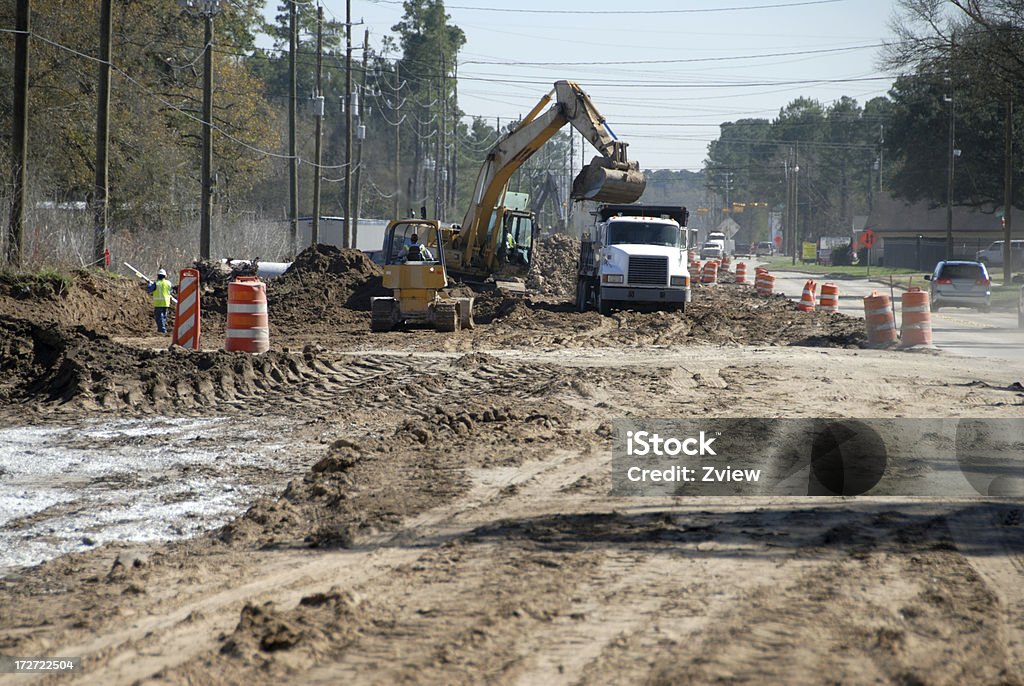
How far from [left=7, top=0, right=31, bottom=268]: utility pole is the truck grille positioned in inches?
557

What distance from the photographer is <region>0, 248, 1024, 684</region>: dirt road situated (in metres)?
4.89

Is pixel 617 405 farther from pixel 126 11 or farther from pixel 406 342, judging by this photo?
pixel 126 11

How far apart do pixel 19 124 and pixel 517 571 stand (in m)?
20.2

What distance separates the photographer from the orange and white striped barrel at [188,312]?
17.5m

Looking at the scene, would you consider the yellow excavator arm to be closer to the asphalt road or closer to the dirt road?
the asphalt road

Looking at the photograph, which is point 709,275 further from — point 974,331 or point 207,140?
point 974,331

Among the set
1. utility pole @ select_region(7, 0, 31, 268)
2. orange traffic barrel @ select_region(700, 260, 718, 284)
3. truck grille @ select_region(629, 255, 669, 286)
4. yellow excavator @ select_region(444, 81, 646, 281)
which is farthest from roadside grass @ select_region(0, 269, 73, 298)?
orange traffic barrel @ select_region(700, 260, 718, 284)

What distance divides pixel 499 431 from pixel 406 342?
395 inches

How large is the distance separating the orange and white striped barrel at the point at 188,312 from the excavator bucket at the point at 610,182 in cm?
1118

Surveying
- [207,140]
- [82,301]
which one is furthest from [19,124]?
[207,140]

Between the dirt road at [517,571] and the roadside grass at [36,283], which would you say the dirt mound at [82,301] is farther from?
the dirt road at [517,571]

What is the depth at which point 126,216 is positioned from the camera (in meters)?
42.9

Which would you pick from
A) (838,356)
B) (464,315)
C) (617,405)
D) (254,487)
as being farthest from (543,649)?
(464,315)

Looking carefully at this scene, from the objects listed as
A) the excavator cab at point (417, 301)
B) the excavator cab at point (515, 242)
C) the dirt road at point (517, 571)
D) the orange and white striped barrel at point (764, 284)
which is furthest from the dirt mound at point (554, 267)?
the dirt road at point (517, 571)
